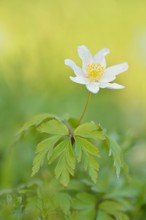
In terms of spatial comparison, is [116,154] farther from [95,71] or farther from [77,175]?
[77,175]

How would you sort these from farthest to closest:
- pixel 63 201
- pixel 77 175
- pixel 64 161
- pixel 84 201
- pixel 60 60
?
pixel 60 60 < pixel 77 175 < pixel 84 201 < pixel 63 201 < pixel 64 161

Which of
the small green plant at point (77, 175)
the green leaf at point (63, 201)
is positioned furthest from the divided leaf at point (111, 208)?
the green leaf at point (63, 201)

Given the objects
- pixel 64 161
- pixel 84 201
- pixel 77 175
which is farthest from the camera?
pixel 77 175

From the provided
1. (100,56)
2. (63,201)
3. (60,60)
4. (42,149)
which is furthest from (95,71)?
(60,60)

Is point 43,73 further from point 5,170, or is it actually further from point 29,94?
point 5,170

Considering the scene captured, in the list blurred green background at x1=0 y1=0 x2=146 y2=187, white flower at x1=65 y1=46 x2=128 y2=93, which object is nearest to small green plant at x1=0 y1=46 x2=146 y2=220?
white flower at x1=65 y1=46 x2=128 y2=93

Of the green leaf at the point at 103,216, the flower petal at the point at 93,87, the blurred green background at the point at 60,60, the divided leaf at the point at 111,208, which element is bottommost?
the green leaf at the point at 103,216

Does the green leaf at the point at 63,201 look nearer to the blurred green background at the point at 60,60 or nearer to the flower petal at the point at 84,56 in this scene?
the flower petal at the point at 84,56
